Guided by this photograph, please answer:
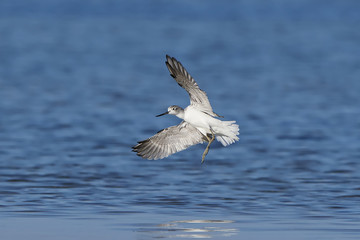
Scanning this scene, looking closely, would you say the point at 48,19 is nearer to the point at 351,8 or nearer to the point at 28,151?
the point at 351,8

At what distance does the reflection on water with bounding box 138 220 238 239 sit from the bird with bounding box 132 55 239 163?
2.93 ft

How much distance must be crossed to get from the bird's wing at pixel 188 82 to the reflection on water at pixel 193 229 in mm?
1460

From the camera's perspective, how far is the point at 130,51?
125 ft

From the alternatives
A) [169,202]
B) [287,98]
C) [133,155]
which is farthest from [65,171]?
[287,98]

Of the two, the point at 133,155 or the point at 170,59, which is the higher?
the point at 133,155

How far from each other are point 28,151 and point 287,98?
33.6 ft

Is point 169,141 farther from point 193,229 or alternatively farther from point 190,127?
point 193,229


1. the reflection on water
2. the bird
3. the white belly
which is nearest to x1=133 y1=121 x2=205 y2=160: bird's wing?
the bird

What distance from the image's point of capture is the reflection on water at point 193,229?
10.1m

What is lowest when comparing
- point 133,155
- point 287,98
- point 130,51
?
point 133,155

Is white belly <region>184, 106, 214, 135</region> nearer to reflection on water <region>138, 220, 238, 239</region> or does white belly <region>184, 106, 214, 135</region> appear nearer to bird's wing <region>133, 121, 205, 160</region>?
bird's wing <region>133, 121, 205, 160</region>

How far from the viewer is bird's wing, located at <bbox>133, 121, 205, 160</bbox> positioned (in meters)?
11.7

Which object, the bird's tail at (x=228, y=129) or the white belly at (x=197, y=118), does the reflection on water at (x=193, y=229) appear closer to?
the bird's tail at (x=228, y=129)

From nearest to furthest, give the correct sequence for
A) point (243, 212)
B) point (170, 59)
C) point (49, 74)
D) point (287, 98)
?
point (170, 59), point (243, 212), point (287, 98), point (49, 74)
